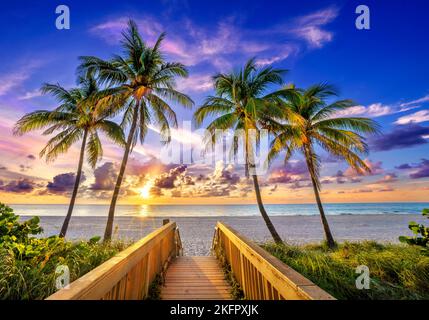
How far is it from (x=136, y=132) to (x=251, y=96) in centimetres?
596

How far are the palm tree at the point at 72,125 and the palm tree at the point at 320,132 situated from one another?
885cm

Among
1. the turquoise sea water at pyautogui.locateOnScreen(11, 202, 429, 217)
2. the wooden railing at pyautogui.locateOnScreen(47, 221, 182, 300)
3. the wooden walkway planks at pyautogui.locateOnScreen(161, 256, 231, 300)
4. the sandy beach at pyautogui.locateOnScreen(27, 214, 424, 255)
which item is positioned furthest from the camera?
the turquoise sea water at pyautogui.locateOnScreen(11, 202, 429, 217)

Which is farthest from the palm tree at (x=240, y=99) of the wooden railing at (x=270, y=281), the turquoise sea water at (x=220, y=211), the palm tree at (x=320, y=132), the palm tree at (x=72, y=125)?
the turquoise sea water at (x=220, y=211)

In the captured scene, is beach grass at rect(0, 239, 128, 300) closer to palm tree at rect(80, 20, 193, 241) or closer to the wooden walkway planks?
the wooden walkway planks

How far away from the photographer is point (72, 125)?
14070mm

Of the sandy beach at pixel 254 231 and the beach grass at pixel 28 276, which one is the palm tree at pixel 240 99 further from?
the beach grass at pixel 28 276

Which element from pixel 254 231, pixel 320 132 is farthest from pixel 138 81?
pixel 254 231

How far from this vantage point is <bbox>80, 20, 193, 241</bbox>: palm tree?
38.9 ft

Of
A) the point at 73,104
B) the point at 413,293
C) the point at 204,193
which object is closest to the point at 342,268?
A: the point at 413,293

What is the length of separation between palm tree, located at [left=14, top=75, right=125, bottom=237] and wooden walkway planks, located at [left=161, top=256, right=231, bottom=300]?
30.9 ft

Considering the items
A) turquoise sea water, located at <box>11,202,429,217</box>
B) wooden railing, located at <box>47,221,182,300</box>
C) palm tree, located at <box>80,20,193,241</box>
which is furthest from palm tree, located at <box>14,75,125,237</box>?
turquoise sea water, located at <box>11,202,429,217</box>

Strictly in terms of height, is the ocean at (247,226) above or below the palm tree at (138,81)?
below

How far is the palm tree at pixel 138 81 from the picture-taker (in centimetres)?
1185
